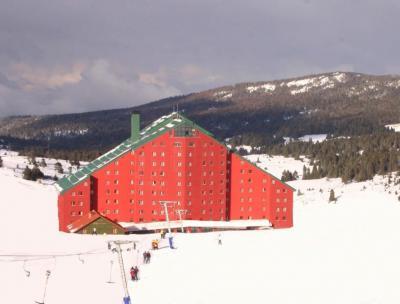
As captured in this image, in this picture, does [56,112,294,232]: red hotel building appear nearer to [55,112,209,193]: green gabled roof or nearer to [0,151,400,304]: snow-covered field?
[55,112,209,193]: green gabled roof

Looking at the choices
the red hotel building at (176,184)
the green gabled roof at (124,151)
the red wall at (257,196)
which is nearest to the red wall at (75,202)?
the red hotel building at (176,184)

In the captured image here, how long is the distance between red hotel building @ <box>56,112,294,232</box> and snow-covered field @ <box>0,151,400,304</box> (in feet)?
22.5

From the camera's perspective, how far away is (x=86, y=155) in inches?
6703

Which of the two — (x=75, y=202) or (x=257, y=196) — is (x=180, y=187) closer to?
(x=257, y=196)

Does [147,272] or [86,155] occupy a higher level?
[86,155]

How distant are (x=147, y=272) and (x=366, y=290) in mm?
13491

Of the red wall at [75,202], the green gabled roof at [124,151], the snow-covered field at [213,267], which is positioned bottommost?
the snow-covered field at [213,267]

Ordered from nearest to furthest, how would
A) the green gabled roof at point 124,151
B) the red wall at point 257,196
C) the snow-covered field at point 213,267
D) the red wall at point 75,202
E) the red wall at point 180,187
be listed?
the snow-covered field at point 213,267
the red wall at point 75,202
the green gabled roof at point 124,151
the red wall at point 180,187
the red wall at point 257,196

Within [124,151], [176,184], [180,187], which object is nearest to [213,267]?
[180,187]

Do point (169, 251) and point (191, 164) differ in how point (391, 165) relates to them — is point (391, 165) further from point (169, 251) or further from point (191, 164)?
point (169, 251)

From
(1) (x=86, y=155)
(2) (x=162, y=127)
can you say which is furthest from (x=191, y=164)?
(1) (x=86, y=155)

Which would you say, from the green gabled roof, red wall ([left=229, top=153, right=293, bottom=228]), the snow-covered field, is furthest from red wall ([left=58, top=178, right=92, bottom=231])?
red wall ([left=229, top=153, right=293, bottom=228])

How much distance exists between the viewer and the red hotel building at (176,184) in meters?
72.1

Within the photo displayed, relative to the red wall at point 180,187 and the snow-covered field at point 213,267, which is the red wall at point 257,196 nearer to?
the red wall at point 180,187
